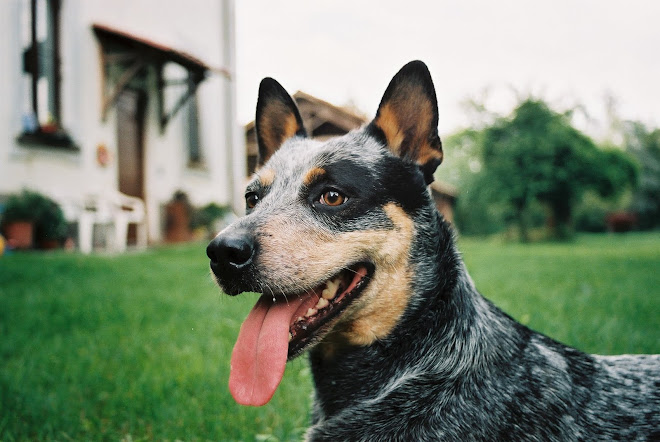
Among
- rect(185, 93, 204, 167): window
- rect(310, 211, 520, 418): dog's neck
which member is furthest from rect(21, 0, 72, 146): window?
rect(310, 211, 520, 418): dog's neck

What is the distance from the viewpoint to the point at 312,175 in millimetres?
2260

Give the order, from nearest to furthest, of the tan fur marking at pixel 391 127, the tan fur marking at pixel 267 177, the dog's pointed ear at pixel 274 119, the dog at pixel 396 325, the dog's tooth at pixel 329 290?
the dog at pixel 396 325, the dog's tooth at pixel 329 290, the tan fur marking at pixel 391 127, the tan fur marking at pixel 267 177, the dog's pointed ear at pixel 274 119

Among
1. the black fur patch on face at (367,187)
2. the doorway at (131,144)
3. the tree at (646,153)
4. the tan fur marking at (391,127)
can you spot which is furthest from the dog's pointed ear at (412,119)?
the tree at (646,153)

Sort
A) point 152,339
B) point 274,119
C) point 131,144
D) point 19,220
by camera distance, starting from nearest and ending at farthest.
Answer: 1. point 274,119
2. point 152,339
3. point 19,220
4. point 131,144

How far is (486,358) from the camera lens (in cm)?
194

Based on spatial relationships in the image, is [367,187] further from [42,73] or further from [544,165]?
[544,165]

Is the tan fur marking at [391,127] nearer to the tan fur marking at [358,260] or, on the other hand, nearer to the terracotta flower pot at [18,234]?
the tan fur marking at [358,260]

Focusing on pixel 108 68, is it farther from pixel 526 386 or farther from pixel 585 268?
pixel 526 386

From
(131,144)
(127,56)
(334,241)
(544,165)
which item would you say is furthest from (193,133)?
(544,165)

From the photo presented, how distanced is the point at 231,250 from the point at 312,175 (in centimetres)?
56

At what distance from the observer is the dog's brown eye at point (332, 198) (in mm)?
2195

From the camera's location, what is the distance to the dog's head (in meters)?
1.93

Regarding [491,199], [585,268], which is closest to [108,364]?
[585,268]

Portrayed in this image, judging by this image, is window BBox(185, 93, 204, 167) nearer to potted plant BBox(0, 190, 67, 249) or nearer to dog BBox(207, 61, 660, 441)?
potted plant BBox(0, 190, 67, 249)
